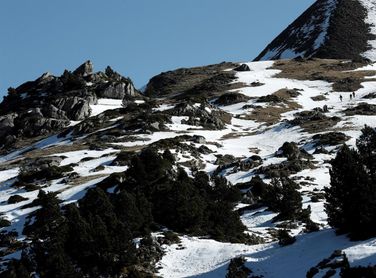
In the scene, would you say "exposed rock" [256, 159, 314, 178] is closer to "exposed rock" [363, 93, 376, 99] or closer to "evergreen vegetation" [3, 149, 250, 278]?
"evergreen vegetation" [3, 149, 250, 278]

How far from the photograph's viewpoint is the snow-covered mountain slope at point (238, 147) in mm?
33344

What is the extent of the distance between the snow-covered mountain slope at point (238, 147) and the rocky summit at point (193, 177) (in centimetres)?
22

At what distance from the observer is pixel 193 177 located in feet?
196

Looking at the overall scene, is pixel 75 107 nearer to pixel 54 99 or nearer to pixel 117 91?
pixel 54 99

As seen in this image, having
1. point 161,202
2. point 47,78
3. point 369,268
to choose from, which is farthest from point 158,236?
point 47,78

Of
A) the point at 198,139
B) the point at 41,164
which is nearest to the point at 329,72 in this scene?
the point at 198,139

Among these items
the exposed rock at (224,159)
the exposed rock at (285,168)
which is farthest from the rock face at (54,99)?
the exposed rock at (285,168)

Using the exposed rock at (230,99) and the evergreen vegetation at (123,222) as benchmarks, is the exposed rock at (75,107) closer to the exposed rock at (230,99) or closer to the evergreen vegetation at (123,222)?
the exposed rock at (230,99)

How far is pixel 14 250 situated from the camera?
39.1 m

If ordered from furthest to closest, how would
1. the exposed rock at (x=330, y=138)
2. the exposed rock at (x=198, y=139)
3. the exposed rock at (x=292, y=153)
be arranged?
1. the exposed rock at (x=198, y=139)
2. the exposed rock at (x=330, y=138)
3. the exposed rock at (x=292, y=153)

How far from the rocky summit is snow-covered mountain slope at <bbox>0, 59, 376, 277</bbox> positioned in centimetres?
22

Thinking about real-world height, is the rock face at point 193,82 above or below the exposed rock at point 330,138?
above

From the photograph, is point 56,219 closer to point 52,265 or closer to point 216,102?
point 52,265

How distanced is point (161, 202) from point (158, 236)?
5.38 meters
